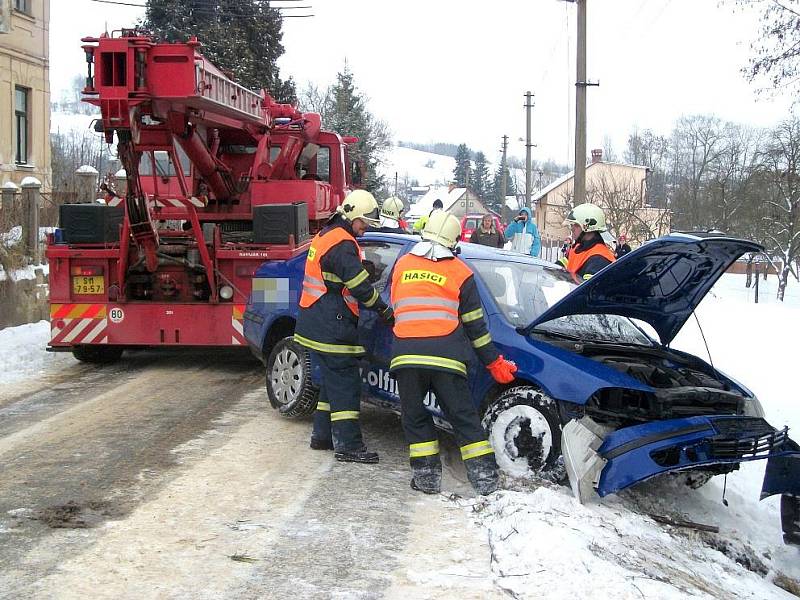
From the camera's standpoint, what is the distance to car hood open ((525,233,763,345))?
5602 mm

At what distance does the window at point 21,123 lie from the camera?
26.2 meters

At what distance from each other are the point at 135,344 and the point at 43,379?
1034mm

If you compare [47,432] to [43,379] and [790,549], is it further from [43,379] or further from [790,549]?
[790,549]

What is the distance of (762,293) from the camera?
3781 cm

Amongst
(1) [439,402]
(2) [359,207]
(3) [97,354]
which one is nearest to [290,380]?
(2) [359,207]

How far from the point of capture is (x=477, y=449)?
5.54m

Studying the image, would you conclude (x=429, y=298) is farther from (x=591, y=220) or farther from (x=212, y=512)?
(x=591, y=220)

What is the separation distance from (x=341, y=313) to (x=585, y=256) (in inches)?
95.7

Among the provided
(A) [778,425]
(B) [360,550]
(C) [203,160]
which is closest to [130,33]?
(C) [203,160]

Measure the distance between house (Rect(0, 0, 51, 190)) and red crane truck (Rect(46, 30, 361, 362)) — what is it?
16032 mm

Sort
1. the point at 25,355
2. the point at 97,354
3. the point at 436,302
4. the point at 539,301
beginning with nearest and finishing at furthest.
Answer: the point at 436,302, the point at 539,301, the point at 97,354, the point at 25,355

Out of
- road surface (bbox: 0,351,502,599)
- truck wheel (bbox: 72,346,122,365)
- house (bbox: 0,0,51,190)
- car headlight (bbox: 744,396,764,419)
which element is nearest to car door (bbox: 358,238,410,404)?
road surface (bbox: 0,351,502,599)

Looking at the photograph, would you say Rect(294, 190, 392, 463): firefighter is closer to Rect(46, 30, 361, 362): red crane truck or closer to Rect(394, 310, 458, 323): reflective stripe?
Rect(394, 310, 458, 323): reflective stripe

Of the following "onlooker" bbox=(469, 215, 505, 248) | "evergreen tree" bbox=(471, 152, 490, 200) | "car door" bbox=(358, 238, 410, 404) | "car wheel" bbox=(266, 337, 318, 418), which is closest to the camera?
"car door" bbox=(358, 238, 410, 404)
